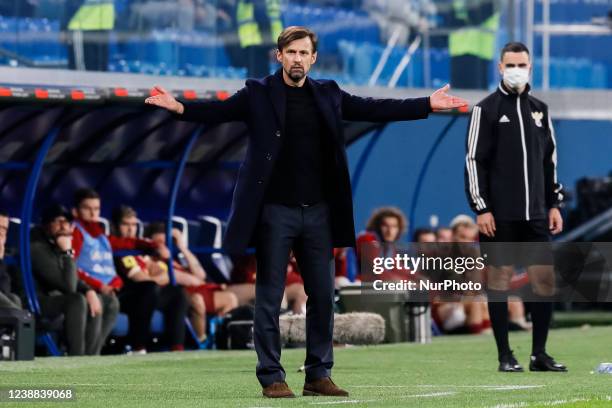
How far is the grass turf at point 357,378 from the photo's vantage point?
9242mm

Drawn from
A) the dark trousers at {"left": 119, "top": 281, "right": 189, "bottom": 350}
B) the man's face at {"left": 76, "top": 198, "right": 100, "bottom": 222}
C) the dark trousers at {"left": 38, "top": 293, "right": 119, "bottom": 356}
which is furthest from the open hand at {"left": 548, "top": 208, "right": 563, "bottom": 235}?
the man's face at {"left": 76, "top": 198, "right": 100, "bottom": 222}

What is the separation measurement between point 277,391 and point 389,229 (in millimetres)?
9600

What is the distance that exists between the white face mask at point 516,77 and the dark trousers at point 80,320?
4.88 meters

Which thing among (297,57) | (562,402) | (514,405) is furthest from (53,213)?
(514,405)

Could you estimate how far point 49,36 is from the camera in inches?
727

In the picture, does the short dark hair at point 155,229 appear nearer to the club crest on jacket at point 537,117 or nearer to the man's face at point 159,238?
the man's face at point 159,238

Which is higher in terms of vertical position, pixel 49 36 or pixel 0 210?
pixel 49 36

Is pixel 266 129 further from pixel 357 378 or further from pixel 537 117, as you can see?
pixel 537 117

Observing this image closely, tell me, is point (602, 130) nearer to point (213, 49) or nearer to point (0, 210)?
point (213, 49)

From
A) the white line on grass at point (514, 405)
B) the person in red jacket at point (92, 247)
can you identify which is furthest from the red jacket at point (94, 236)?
the white line on grass at point (514, 405)

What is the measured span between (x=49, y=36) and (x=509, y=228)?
25.3 feet

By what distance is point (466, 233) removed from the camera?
19.9 m

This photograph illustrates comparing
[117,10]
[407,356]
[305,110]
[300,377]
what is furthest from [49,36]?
[305,110]

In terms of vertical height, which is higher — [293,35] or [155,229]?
[293,35]
